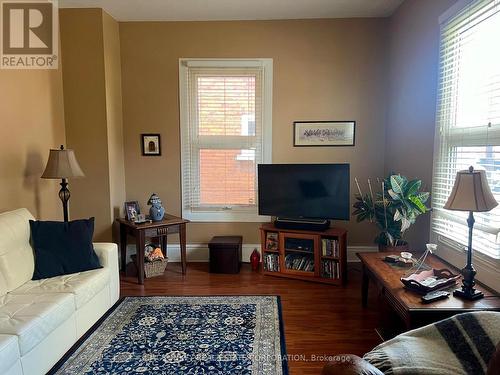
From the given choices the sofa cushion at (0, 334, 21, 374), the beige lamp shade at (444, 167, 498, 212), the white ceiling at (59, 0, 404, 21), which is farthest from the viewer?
the white ceiling at (59, 0, 404, 21)

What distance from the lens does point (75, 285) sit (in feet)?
8.34

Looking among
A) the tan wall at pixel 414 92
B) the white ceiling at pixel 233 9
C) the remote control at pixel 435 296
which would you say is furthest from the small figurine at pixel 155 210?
the remote control at pixel 435 296

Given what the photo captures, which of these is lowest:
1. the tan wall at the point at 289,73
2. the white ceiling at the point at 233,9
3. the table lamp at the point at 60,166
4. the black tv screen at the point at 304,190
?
the black tv screen at the point at 304,190

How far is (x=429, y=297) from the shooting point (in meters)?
2.07

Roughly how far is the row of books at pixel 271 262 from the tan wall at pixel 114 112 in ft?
5.87

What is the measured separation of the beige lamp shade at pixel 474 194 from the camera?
1.92 metres

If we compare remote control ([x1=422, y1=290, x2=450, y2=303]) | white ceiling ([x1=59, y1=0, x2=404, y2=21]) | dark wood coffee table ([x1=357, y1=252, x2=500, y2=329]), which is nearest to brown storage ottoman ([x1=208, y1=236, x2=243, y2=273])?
Result: dark wood coffee table ([x1=357, y1=252, x2=500, y2=329])

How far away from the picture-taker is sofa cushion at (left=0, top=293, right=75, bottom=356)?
195 centimetres

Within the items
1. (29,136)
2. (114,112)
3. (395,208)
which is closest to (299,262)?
(395,208)

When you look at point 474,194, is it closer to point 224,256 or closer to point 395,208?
point 395,208

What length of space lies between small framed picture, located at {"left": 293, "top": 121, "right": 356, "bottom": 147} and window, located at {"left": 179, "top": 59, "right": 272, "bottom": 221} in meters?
0.36

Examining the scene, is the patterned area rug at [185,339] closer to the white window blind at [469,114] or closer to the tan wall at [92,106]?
the tan wall at [92,106]

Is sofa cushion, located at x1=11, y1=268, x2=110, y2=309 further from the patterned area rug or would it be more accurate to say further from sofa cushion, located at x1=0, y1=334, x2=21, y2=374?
sofa cushion, located at x1=0, y1=334, x2=21, y2=374

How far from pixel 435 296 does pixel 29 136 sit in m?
3.57
